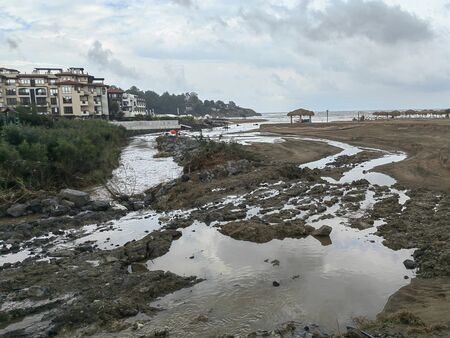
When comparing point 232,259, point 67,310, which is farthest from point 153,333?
point 232,259

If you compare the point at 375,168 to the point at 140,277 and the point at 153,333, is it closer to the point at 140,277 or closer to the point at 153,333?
the point at 140,277

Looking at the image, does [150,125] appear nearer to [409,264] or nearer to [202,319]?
[409,264]

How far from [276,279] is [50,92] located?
87303 mm

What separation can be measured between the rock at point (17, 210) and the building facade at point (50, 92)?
68.3 m

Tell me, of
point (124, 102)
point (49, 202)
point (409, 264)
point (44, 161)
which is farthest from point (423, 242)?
point (124, 102)

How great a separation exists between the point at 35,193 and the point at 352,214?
17.2 metres

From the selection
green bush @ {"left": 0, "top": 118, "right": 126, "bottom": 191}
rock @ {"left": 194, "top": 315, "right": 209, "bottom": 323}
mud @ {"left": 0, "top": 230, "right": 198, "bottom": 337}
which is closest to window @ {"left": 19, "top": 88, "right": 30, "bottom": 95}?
green bush @ {"left": 0, "top": 118, "right": 126, "bottom": 191}

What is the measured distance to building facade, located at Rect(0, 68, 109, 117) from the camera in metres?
84.4

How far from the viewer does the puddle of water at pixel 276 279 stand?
8977 mm

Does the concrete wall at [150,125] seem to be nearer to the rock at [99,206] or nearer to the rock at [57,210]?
the rock at [99,206]

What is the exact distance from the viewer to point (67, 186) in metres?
26.3


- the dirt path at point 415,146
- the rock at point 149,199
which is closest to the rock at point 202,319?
the rock at point 149,199

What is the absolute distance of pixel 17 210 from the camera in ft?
65.8

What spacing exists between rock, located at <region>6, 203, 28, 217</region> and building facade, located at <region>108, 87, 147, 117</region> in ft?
292
